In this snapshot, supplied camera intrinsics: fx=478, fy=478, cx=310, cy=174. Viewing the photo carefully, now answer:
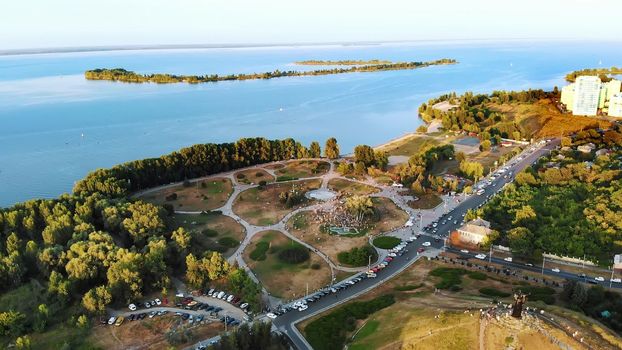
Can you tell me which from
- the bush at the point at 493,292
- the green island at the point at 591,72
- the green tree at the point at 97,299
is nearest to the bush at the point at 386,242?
the bush at the point at 493,292

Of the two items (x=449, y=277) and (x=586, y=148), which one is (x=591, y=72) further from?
(x=449, y=277)

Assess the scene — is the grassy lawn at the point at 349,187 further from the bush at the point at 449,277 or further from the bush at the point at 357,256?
the bush at the point at 449,277

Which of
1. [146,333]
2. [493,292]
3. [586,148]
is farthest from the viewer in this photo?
[586,148]

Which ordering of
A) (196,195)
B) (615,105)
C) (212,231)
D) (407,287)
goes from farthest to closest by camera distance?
(615,105), (196,195), (212,231), (407,287)

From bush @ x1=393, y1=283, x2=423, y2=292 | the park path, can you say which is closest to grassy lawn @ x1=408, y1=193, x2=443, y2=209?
the park path

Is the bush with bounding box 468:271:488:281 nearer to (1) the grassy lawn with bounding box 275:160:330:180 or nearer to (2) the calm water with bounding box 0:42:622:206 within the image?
(1) the grassy lawn with bounding box 275:160:330:180

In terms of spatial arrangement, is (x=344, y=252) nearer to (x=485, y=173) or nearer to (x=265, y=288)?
(x=265, y=288)

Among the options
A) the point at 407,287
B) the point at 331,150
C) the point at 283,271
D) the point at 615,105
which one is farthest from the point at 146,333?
the point at 615,105
